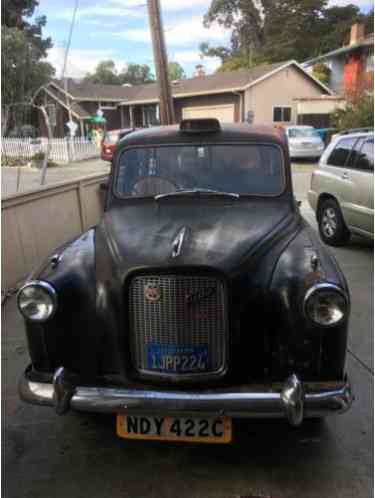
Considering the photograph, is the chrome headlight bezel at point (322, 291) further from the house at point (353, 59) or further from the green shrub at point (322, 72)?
the green shrub at point (322, 72)

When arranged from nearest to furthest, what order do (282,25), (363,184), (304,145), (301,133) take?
(363,184) → (304,145) → (301,133) → (282,25)

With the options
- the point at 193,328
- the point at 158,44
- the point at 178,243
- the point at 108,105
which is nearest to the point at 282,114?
the point at 108,105

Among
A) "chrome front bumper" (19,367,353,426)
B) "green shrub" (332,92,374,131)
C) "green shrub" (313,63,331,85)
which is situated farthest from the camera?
"green shrub" (313,63,331,85)

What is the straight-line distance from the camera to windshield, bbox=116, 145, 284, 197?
3.62 m

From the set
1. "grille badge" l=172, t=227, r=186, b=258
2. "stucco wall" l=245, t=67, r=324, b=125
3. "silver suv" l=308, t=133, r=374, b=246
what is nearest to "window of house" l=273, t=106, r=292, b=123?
"stucco wall" l=245, t=67, r=324, b=125

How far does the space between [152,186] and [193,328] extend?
60.9 inches

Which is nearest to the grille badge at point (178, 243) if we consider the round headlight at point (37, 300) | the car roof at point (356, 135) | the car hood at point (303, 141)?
the round headlight at point (37, 300)

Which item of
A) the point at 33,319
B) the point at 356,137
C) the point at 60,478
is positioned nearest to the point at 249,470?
the point at 60,478

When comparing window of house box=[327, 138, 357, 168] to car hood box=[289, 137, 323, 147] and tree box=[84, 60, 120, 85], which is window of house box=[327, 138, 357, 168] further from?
tree box=[84, 60, 120, 85]

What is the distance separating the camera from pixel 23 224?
578 cm

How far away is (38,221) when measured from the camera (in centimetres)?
618

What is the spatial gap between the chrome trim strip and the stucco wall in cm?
2897

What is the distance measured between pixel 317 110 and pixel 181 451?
27722mm

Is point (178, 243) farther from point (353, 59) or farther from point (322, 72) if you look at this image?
point (322, 72)
